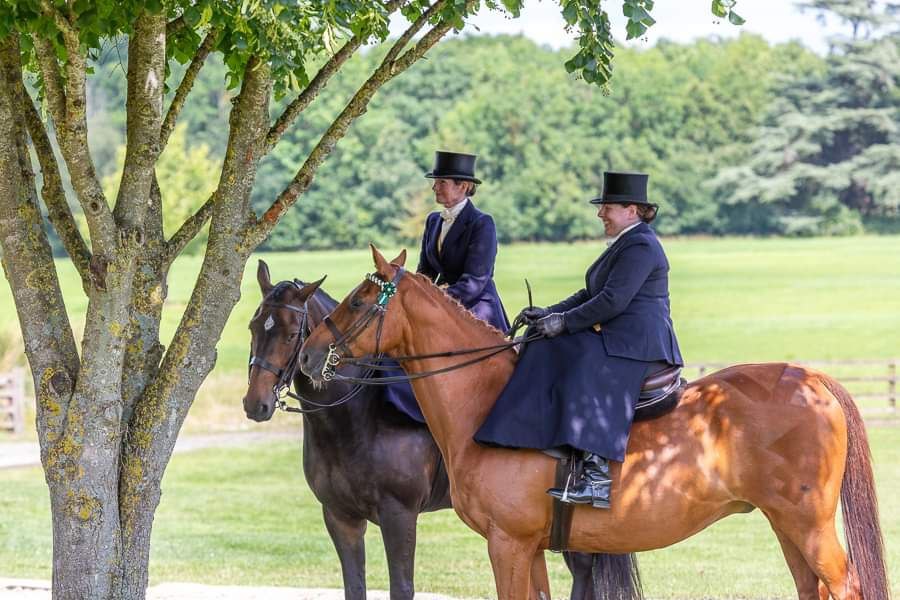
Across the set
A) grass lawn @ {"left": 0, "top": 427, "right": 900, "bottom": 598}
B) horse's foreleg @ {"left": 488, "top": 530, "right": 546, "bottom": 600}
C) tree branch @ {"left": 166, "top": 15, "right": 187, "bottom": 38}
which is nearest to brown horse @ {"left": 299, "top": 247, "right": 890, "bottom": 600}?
horse's foreleg @ {"left": 488, "top": 530, "right": 546, "bottom": 600}

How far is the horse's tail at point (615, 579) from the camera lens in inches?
294

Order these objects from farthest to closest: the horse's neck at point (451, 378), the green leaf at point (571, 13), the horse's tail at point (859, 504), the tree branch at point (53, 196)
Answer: the tree branch at point (53, 196) < the green leaf at point (571, 13) < the horse's neck at point (451, 378) < the horse's tail at point (859, 504)

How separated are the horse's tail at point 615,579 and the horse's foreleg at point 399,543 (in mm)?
1152

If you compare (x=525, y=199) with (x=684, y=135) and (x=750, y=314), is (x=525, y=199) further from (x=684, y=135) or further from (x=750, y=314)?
(x=750, y=314)

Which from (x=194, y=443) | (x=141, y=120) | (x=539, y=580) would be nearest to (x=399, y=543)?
(x=539, y=580)

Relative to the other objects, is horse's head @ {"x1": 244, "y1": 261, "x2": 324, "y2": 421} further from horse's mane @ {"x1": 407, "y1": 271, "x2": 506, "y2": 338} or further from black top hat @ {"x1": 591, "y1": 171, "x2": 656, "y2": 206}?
black top hat @ {"x1": 591, "y1": 171, "x2": 656, "y2": 206}

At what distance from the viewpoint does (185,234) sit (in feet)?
23.9

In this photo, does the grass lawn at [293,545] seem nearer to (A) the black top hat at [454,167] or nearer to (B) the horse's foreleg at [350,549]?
(B) the horse's foreleg at [350,549]

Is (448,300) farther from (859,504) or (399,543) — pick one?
(859,504)

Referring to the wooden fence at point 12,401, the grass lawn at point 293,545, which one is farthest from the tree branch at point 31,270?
the wooden fence at point 12,401

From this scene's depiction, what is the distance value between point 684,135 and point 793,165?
889cm

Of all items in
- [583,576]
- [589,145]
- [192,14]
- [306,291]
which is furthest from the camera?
[589,145]

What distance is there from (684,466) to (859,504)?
962mm

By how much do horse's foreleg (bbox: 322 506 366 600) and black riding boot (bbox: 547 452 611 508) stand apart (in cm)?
178
